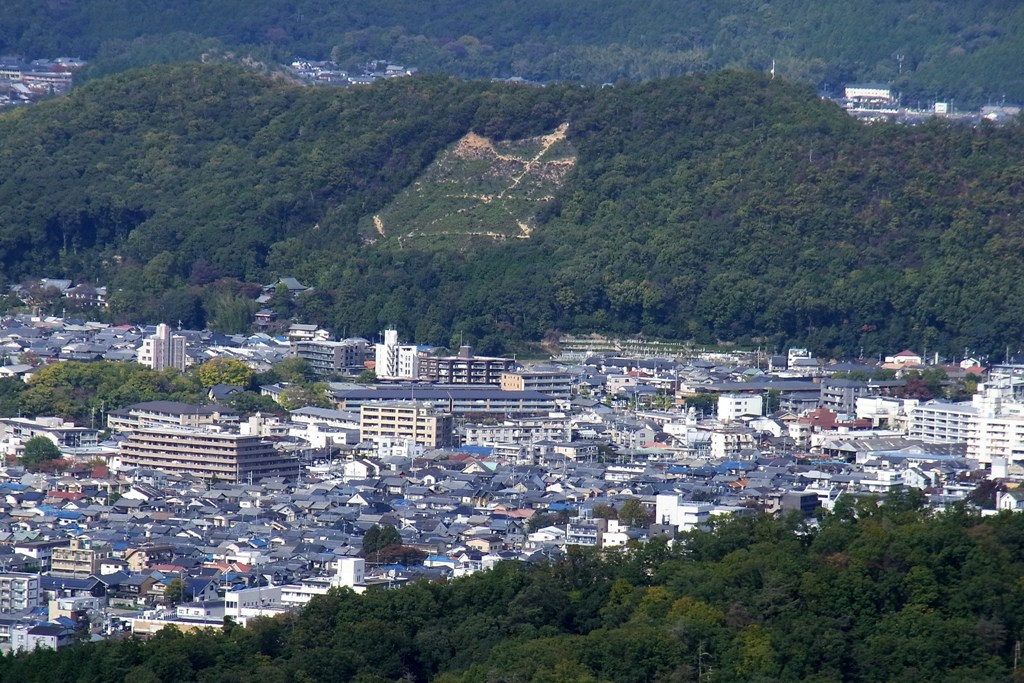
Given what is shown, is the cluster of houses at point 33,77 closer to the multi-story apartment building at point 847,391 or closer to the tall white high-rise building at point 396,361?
the tall white high-rise building at point 396,361

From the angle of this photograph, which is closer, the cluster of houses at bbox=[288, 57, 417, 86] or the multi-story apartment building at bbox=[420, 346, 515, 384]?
the multi-story apartment building at bbox=[420, 346, 515, 384]

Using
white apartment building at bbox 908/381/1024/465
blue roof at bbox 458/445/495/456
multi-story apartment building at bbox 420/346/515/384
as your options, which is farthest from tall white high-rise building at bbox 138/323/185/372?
white apartment building at bbox 908/381/1024/465

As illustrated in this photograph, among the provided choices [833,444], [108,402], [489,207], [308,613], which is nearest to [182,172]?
[489,207]

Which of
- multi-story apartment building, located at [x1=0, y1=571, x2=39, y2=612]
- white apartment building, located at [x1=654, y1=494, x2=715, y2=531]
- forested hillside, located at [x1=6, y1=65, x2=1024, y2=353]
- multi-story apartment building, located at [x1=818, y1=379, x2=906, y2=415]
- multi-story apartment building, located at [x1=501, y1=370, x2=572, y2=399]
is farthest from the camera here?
forested hillside, located at [x1=6, y1=65, x2=1024, y2=353]

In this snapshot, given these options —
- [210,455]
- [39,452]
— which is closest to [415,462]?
[210,455]

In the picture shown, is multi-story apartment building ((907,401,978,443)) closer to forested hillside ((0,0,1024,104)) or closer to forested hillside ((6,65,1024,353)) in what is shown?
forested hillside ((6,65,1024,353))

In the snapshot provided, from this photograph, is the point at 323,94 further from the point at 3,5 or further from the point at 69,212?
the point at 3,5

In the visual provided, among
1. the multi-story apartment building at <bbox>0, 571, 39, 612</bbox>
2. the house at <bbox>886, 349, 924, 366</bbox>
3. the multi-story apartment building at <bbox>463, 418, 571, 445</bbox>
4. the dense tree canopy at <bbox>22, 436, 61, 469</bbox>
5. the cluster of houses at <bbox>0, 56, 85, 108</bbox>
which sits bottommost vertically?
the multi-story apartment building at <bbox>0, 571, 39, 612</bbox>

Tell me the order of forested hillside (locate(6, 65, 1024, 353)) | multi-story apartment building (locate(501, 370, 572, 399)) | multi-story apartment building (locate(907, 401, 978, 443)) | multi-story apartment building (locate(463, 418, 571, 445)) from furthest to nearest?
forested hillside (locate(6, 65, 1024, 353))
multi-story apartment building (locate(501, 370, 572, 399))
multi-story apartment building (locate(463, 418, 571, 445))
multi-story apartment building (locate(907, 401, 978, 443))

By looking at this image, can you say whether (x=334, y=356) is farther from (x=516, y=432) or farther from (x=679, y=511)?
(x=679, y=511)
